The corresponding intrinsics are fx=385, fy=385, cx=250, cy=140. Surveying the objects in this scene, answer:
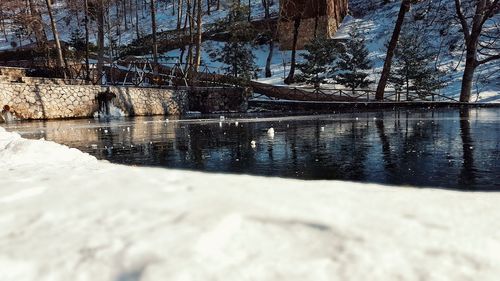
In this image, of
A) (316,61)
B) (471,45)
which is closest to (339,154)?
(471,45)

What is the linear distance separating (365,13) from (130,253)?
44.5 m

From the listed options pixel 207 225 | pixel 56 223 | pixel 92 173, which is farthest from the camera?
pixel 92 173

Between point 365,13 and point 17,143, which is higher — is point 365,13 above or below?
above

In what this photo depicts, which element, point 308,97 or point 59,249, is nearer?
point 59,249

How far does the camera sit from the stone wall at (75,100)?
52.2ft

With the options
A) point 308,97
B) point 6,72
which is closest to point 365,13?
point 308,97

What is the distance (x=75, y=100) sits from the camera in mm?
17594

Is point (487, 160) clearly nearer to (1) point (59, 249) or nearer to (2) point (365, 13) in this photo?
(1) point (59, 249)

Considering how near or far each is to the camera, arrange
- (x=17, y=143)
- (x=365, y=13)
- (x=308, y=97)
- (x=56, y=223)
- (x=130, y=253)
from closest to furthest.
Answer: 1. (x=130, y=253)
2. (x=56, y=223)
3. (x=17, y=143)
4. (x=308, y=97)
5. (x=365, y=13)

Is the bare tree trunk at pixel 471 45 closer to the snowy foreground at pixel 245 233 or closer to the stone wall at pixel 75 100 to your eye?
the stone wall at pixel 75 100

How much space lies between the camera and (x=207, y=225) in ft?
6.37

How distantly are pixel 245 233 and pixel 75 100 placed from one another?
17765 millimetres

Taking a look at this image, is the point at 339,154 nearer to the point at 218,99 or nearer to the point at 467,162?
the point at 467,162

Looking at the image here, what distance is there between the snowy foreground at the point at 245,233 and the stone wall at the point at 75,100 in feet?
50.2
